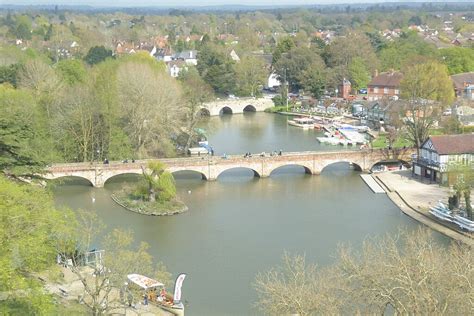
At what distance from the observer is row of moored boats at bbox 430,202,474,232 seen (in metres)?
30.3

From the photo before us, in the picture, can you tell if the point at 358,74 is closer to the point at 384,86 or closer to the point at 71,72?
the point at 384,86

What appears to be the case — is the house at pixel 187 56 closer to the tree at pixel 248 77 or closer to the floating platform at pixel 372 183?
the tree at pixel 248 77

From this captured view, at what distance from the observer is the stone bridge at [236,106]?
220 feet

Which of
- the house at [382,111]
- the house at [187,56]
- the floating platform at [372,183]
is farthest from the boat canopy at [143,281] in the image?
the house at [187,56]

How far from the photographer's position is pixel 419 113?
44.9 meters

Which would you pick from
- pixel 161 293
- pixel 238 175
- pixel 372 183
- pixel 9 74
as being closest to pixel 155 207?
pixel 238 175

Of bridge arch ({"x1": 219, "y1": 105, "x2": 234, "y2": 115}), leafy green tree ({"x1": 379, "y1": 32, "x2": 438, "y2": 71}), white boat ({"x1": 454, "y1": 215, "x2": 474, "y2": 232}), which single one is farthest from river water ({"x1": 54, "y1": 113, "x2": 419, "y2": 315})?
leafy green tree ({"x1": 379, "y1": 32, "x2": 438, "y2": 71})

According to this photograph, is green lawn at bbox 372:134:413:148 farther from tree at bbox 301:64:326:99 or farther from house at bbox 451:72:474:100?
tree at bbox 301:64:326:99

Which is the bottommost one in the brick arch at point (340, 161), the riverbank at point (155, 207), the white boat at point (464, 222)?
the white boat at point (464, 222)

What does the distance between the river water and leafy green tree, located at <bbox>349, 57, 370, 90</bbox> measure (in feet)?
91.9

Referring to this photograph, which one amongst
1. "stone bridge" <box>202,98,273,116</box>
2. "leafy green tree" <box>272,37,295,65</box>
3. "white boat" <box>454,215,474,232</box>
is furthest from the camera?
"leafy green tree" <box>272,37,295,65</box>

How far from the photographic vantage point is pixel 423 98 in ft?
152

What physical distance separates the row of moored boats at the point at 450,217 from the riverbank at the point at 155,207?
11.2 meters

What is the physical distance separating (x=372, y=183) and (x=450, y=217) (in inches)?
330
